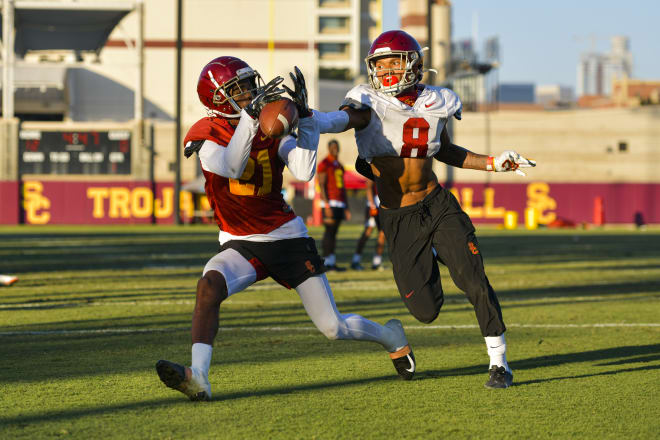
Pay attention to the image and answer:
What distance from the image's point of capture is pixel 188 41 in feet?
225

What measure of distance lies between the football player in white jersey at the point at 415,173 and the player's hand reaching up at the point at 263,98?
979mm

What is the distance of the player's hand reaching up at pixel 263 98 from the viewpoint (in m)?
4.89

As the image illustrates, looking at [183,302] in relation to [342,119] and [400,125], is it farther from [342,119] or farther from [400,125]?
[342,119]

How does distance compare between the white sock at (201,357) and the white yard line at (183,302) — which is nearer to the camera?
the white sock at (201,357)

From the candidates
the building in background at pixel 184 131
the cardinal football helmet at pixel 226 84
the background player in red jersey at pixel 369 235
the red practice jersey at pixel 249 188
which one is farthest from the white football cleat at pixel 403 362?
the building in background at pixel 184 131

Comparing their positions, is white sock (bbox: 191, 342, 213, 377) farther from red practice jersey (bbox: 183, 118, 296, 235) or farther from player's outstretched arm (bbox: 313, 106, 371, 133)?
player's outstretched arm (bbox: 313, 106, 371, 133)

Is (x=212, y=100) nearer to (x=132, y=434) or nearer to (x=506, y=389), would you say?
(x=132, y=434)

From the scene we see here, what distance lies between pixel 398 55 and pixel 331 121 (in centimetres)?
98

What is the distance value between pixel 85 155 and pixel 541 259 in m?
22.7

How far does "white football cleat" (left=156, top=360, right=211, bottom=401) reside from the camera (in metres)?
4.97

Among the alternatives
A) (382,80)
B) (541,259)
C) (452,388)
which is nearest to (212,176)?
(382,80)

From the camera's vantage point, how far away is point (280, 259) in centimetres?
548

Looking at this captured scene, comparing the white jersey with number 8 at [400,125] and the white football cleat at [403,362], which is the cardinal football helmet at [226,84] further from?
the white football cleat at [403,362]

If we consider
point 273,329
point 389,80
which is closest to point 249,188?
point 389,80
